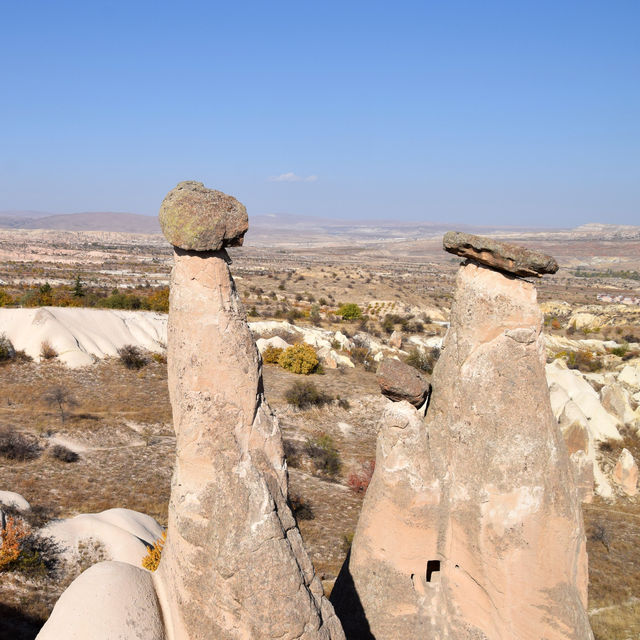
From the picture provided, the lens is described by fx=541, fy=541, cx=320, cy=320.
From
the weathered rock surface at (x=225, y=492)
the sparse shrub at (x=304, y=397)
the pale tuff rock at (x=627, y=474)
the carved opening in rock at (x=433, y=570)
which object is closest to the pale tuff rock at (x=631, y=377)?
the pale tuff rock at (x=627, y=474)

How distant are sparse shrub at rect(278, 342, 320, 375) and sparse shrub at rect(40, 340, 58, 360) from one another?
358 inches

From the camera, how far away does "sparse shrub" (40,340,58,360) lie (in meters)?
20.7

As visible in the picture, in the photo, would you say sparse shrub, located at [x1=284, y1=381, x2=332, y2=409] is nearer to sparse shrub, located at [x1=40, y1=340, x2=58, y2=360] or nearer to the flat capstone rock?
sparse shrub, located at [x1=40, y1=340, x2=58, y2=360]

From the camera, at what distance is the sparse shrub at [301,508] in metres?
12.2

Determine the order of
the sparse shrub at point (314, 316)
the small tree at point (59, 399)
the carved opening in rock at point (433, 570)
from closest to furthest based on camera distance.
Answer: the carved opening in rock at point (433, 570) < the small tree at point (59, 399) < the sparse shrub at point (314, 316)

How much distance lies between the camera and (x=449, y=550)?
445 cm

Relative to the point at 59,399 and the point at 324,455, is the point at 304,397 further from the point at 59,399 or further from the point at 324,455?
the point at 59,399

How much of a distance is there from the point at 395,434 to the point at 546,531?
4.41 ft

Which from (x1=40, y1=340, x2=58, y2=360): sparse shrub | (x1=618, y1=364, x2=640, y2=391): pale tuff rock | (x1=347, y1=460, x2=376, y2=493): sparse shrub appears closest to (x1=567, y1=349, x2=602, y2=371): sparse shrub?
(x1=618, y1=364, x2=640, y2=391): pale tuff rock

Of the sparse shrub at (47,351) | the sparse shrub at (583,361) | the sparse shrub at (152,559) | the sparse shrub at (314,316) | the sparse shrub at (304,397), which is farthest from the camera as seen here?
the sparse shrub at (314,316)

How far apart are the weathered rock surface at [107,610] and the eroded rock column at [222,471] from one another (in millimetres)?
224

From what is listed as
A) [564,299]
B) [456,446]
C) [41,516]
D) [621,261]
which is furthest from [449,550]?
[621,261]

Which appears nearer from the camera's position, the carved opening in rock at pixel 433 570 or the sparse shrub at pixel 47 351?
the carved opening in rock at pixel 433 570

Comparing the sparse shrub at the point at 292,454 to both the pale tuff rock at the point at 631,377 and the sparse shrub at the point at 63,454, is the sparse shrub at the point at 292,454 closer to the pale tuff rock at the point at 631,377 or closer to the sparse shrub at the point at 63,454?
the sparse shrub at the point at 63,454
